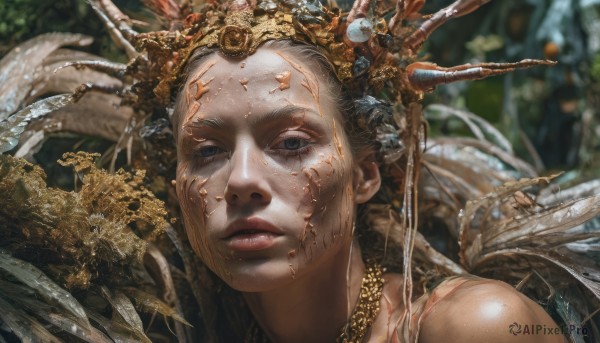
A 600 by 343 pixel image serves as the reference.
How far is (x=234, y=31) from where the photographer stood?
198cm

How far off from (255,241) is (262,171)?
144 millimetres

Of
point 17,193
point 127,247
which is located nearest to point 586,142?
point 127,247

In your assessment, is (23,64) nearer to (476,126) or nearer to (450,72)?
(450,72)

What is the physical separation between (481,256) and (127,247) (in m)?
0.82

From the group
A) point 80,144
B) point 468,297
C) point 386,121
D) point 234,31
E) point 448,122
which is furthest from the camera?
point 448,122

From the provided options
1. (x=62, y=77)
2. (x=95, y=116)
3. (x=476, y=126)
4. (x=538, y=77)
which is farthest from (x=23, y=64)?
(x=538, y=77)

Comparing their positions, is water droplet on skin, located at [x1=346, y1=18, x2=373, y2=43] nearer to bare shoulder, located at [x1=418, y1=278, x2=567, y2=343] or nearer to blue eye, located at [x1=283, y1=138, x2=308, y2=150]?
blue eye, located at [x1=283, y1=138, x2=308, y2=150]

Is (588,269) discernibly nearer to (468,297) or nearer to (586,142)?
(468,297)

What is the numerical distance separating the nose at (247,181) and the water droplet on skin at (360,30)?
1.13ft

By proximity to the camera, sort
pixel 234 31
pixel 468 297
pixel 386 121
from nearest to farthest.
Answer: pixel 468 297, pixel 234 31, pixel 386 121

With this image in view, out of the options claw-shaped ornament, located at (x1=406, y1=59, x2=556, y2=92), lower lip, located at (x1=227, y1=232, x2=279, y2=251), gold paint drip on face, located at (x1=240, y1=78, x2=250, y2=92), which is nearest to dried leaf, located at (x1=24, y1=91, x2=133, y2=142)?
gold paint drip on face, located at (x1=240, y1=78, x2=250, y2=92)

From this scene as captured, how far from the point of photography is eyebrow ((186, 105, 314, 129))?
75.5 inches

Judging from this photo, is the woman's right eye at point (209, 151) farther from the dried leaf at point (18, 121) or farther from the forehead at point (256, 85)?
the dried leaf at point (18, 121)

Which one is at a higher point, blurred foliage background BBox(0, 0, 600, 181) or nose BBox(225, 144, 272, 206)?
nose BBox(225, 144, 272, 206)
